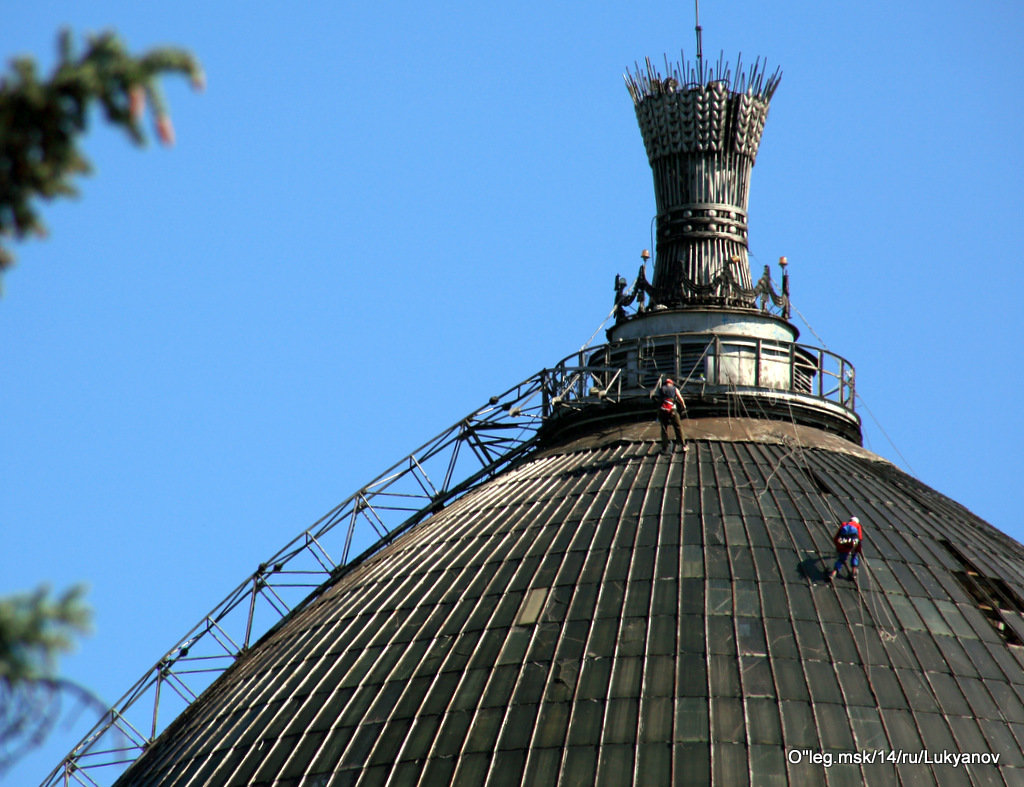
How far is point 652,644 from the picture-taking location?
1774 inches

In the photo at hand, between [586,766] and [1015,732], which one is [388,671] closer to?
[586,766]

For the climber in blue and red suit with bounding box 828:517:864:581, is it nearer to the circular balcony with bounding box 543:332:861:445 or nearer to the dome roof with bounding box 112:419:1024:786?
the dome roof with bounding box 112:419:1024:786

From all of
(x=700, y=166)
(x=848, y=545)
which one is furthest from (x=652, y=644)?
(x=700, y=166)

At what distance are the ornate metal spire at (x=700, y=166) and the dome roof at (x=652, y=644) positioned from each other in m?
9.61

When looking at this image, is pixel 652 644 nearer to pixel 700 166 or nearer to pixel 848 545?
pixel 848 545

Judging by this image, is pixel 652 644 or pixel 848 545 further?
pixel 848 545

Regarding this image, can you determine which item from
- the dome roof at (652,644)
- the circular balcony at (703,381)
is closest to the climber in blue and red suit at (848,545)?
the dome roof at (652,644)

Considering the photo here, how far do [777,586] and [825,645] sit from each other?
274 centimetres

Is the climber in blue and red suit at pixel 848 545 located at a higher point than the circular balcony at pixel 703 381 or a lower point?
lower

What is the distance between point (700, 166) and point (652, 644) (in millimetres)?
26610

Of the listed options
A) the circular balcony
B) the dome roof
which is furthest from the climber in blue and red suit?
the circular balcony

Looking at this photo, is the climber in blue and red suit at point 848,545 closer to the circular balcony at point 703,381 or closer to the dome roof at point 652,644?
the dome roof at point 652,644

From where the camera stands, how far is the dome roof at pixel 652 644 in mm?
42375

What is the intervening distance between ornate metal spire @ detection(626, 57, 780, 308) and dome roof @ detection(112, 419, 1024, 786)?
9613mm
